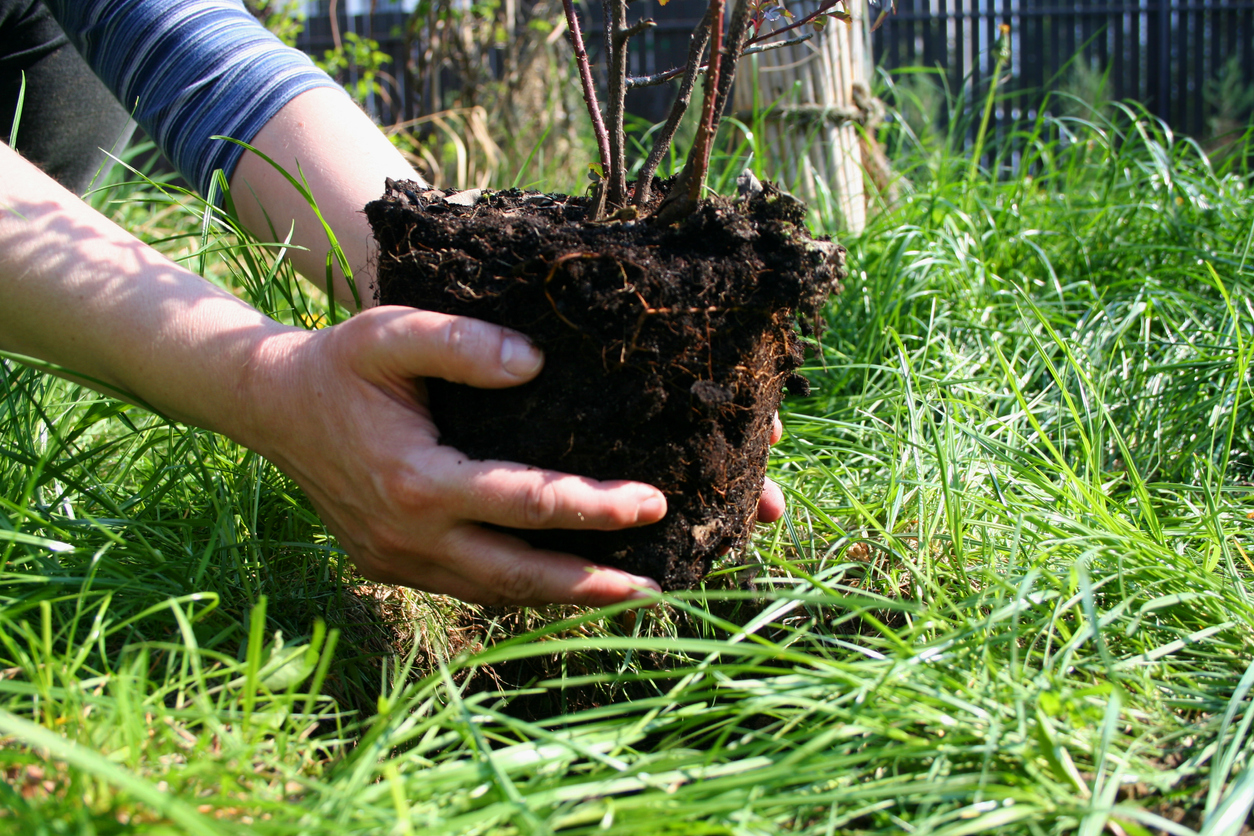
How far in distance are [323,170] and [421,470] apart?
81 cm

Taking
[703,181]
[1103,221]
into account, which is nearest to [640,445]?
[703,181]

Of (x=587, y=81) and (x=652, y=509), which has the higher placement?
(x=587, y=81)

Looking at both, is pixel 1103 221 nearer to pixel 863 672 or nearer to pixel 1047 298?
pixel 1047 298

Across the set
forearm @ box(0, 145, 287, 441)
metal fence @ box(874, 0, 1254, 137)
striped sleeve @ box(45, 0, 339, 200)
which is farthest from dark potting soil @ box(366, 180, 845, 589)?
metal fence @ box(874, 0, 1254, 137)

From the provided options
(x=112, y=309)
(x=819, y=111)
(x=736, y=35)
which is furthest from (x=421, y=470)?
(x=819, y=111)

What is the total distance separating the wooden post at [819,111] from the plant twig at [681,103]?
1.35 metres

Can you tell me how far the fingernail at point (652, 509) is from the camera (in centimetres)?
96

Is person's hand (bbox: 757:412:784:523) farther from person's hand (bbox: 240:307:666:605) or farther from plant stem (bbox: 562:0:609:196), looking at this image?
plant stem (bbox: 562:0:609:196)

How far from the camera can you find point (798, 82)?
8.09 ft

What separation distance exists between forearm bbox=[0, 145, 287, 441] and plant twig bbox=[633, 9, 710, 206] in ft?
1.87

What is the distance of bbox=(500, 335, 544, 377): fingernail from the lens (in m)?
0.92

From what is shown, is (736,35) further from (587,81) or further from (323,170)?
(323,170)

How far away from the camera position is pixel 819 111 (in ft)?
8.09

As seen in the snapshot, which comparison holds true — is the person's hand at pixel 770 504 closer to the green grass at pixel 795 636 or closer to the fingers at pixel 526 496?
the green grass at pixel 795 636
